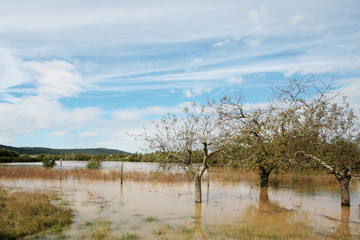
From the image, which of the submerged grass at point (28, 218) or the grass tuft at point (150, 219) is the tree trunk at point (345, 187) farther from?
the submerged grass at point (28, 218)

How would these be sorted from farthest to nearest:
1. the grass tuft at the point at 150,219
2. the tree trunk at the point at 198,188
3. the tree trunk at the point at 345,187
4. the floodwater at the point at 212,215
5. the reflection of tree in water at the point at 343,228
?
the tree trunk at the point at 198,188 < the tree trunk at the point at 345,187 < the grass tuft at the point at 150,219 < the floodwater at the point at 212,215 < the reflection of tree in water at the point at 343,228

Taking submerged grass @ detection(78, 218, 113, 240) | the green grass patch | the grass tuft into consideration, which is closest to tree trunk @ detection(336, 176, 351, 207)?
the grass tuft

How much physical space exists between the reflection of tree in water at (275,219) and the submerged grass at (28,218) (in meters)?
7.21

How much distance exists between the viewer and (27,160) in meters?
69.4

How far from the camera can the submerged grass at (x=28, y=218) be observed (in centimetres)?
831

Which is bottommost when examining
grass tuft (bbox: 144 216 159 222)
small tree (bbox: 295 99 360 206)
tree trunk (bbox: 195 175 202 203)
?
grass tuft (bbox: 144 216 159 222)

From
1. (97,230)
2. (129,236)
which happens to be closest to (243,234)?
(129,236)

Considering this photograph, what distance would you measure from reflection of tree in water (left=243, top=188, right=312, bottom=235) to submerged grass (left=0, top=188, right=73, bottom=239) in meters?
7.21

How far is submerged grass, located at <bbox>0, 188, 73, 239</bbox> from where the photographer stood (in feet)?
27.2

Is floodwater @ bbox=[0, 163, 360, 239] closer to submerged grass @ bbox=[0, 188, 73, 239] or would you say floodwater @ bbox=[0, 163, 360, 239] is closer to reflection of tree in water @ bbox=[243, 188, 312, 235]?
reflection of tree in water @ bbox=[243, 188, 312, 235]

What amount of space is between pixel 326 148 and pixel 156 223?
9.10 m

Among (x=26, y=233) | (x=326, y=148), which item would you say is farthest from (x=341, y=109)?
(x=26, y=233)

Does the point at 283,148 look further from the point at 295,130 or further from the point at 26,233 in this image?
the point at 26,233

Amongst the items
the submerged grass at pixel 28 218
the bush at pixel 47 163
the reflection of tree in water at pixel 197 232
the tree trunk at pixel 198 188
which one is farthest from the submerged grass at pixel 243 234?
the bush at pixel 47 163
